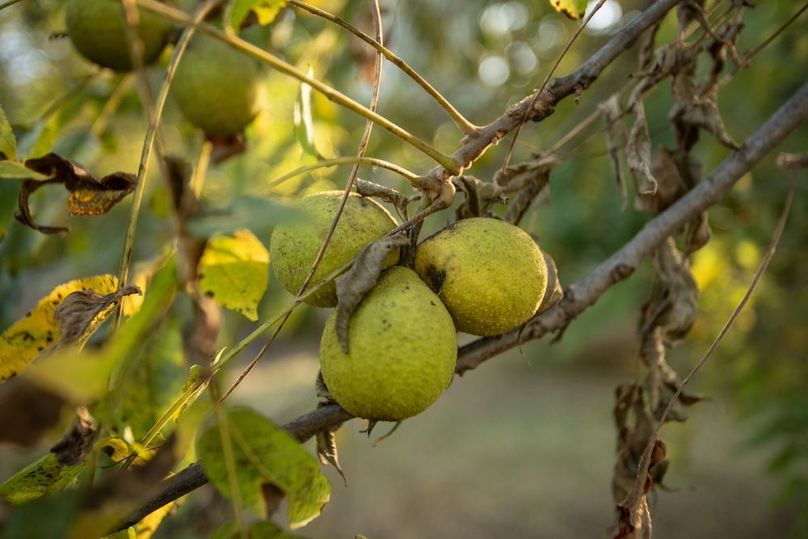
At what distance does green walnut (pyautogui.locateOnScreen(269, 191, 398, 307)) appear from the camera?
125 cm

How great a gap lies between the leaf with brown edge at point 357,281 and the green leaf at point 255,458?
0.69 feet

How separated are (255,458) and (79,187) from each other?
0.70 m

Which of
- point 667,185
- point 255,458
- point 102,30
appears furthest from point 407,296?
point 102,30

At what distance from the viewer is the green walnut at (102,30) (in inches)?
74.0

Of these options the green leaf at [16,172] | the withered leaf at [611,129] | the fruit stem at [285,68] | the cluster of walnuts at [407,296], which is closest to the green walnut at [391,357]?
the cluster of walnuts at [407,296]

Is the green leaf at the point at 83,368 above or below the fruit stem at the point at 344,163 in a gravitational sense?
below

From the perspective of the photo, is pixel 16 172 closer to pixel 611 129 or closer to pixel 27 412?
pixel 27 412

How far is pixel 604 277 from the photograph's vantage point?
1.53m

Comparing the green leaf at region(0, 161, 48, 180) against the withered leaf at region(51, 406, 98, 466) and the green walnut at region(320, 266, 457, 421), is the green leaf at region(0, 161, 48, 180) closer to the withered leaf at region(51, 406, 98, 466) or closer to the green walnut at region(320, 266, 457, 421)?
the withered leaf at region(51, 406, 98, 466)

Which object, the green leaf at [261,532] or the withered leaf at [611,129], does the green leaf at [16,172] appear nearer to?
the green leaf at [261,532]

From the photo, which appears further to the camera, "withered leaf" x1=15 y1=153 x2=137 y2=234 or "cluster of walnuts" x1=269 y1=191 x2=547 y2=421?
"withered leaf" x1=15 y1=153 x2=137 y2=234

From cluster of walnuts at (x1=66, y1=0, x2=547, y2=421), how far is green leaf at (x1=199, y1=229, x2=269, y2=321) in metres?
0.06

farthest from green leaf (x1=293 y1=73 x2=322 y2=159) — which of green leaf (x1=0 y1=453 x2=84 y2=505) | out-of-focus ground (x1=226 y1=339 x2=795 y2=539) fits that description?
out-of-focus ground (x1=226 y1=339 x2=795 y2=539)

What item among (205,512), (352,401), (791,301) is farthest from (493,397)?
(352,401)
